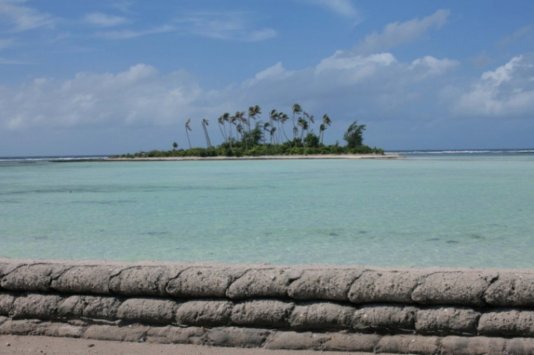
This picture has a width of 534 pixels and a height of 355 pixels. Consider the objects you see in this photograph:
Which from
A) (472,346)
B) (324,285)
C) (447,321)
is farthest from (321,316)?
(472,346)

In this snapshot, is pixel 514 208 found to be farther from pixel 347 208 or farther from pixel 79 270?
pixel 79 270

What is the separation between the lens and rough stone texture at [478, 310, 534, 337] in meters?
3.27

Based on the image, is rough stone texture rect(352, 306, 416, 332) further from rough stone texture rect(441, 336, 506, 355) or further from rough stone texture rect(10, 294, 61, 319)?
rough stone texture rect(10, 294, 61, 319)

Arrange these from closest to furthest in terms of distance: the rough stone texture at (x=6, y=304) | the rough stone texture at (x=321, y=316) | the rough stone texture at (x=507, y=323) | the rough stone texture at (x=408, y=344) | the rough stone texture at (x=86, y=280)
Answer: the rough stone texture at (x=507, y=323) < the rough stone texture at (x=408, y=344) < the rough stone texture at (x=321, y=316) < the rough stone texture at (x=86, y=280) < the rough stone texture at (x=6, y=304)

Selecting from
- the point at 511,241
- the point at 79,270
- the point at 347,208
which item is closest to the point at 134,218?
the point at 347,208

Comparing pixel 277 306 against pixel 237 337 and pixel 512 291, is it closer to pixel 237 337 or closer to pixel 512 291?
pixel 237 337

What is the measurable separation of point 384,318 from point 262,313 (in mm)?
710

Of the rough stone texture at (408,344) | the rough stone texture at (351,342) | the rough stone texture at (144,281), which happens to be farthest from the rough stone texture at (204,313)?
the rough stone texture at (408,344)

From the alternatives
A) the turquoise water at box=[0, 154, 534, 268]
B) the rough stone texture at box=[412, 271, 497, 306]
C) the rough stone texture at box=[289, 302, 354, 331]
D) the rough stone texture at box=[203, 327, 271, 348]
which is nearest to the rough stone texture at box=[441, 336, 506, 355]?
the rough stone texture at box=[412, 271, 497, 306]

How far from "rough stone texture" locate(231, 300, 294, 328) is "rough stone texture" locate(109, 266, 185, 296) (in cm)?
47

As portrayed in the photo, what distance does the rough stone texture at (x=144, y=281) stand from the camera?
378 centimetres

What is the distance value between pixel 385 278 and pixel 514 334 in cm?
74

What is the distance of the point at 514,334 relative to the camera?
330cm

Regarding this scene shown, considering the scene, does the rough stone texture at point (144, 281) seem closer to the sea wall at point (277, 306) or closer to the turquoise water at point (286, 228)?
the sea wall at point (277, 306)
